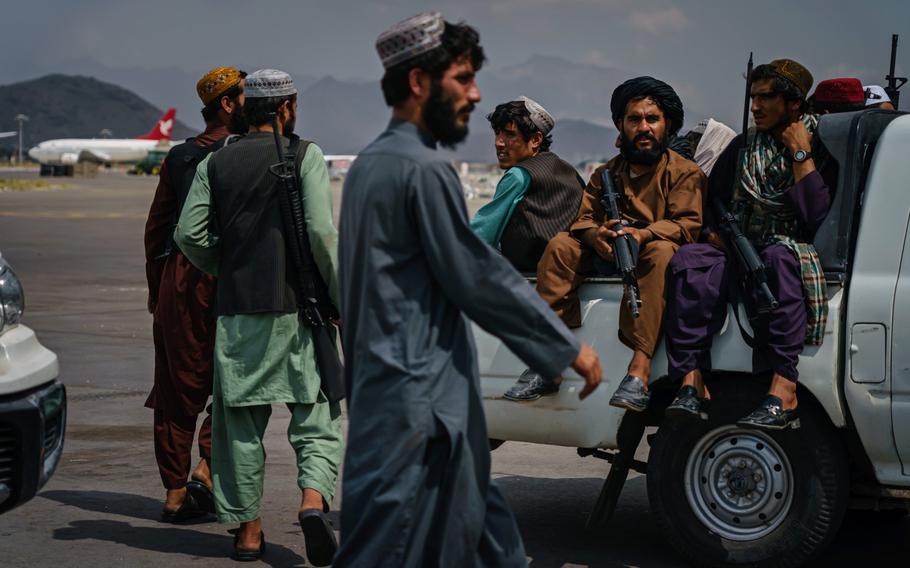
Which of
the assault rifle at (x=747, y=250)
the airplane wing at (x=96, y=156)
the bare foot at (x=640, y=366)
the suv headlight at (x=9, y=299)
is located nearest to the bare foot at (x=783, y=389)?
the assault rifle at (x=747, y=250)

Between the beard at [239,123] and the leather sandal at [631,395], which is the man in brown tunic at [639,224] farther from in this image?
the beard at [239,123]

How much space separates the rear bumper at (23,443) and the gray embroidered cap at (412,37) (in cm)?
207

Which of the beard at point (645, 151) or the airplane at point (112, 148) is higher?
the beard at point (645, 151)

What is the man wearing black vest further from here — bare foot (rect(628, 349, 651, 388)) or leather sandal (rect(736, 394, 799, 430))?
leather sandal (rect(736, 394, 799, 430))

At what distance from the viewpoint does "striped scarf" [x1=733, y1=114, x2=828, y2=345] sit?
571 cm

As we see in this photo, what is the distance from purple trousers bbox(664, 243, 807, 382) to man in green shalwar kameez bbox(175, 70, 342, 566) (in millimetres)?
1398

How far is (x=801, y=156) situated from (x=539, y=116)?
1.47m

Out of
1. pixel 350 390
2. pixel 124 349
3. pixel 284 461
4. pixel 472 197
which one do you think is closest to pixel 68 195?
pixel 472 197

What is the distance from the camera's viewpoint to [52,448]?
17.1 feet

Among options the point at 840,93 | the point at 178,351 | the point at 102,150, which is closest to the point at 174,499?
the point at 178,351

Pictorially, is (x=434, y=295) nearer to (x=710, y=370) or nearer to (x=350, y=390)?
(x=350, y=390)

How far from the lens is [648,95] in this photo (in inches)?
237

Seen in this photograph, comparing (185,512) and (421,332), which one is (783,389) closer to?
(421,332)

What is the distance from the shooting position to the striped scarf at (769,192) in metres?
5.71
